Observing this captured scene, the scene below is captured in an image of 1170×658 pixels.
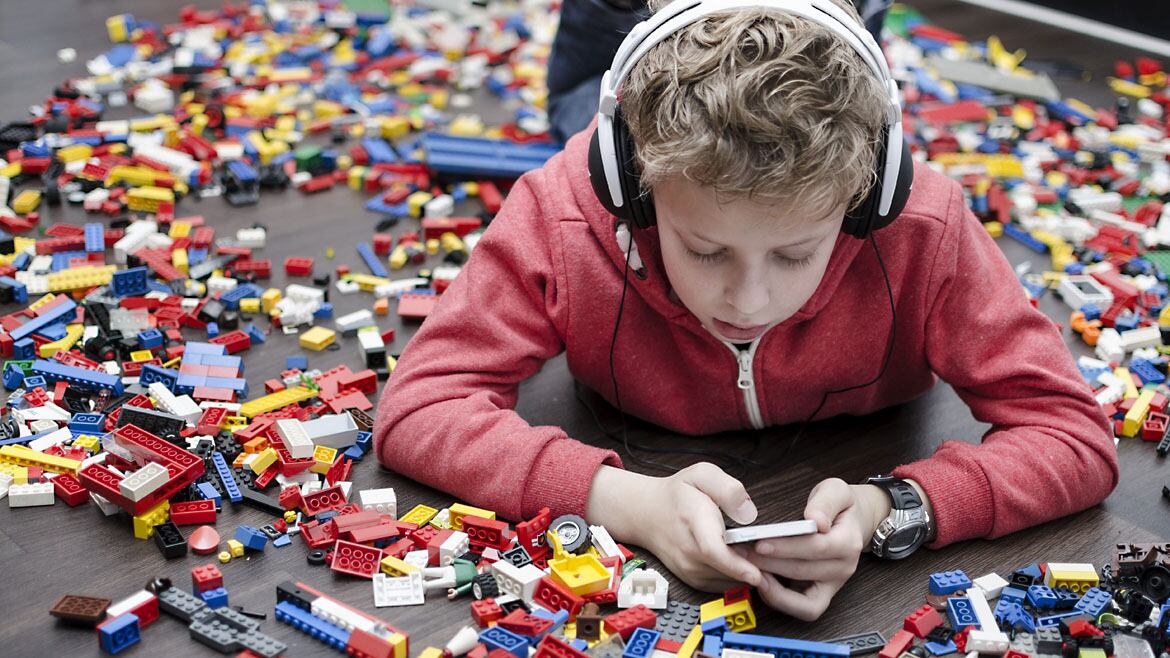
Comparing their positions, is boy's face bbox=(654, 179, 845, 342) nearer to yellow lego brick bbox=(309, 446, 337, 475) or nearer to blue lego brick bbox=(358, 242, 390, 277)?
yellow lego brick bbox=(309, 446, 337, 475)

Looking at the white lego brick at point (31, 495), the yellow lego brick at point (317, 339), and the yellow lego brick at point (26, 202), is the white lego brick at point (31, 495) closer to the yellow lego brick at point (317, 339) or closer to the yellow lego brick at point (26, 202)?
the yellow lego brick at point (317, 339)

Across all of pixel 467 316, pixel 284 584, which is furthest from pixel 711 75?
pixel 284 584

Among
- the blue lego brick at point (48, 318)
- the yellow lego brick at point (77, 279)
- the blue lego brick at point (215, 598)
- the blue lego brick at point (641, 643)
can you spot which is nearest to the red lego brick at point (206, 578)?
the blue lego brick at point (215, 598)

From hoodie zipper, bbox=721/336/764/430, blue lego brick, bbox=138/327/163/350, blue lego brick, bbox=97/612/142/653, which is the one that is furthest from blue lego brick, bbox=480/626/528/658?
blue lego brick, bbox=138/327/163/350

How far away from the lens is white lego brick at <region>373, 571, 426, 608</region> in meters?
1.16

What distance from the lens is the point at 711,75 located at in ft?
3.43

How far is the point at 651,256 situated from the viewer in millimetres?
1284

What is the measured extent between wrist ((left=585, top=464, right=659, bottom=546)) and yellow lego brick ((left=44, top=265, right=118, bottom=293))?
3.12 ft

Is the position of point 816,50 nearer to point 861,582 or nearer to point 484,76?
point 861,582

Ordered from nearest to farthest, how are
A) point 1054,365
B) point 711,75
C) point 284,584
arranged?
point 711,75
point 284,584
point 1054,365

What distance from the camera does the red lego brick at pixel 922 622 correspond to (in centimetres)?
113

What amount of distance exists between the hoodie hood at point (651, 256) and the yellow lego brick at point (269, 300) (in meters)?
0.60

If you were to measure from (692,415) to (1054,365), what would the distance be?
1.42 feet

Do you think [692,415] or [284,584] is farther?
[692,415]
